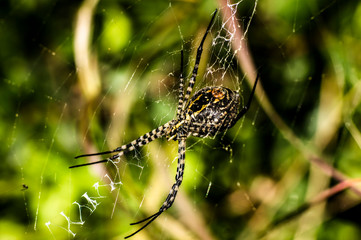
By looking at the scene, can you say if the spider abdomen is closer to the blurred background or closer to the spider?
the spider

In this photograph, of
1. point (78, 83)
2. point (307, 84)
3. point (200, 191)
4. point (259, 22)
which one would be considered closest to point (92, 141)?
point (78, 83)

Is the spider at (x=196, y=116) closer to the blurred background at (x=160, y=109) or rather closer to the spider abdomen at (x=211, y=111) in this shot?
the spider abdomen at (x=211, y=111)

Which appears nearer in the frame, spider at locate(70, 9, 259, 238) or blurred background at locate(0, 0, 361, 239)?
spider at locate(70, 9, 259, 238)

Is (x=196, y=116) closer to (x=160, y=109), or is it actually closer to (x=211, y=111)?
(x=211, y=111)

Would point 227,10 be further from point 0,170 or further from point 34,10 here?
point 0,170

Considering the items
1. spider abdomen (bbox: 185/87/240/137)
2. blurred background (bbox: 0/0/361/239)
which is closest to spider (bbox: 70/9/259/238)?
spider abdomen (bbox: 185/87/240/137)

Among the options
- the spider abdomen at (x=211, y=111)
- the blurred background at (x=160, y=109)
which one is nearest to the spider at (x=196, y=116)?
→ the spider abdomen at (x=211, y=111)
